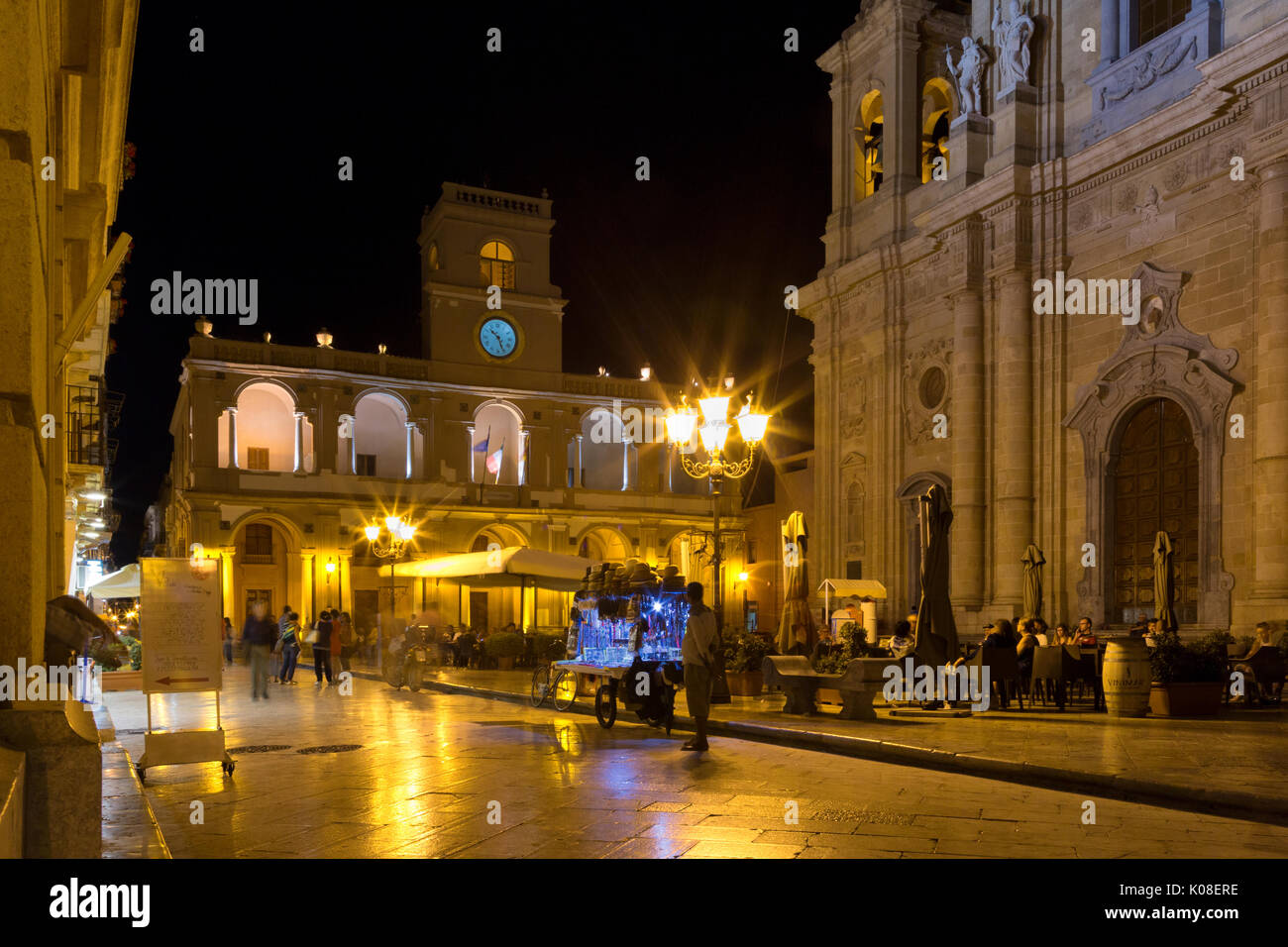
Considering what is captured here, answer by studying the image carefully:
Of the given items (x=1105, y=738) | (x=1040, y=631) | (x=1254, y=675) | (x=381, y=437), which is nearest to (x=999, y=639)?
(x=1040, y=631)

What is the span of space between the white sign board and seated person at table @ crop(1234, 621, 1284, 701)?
12.7 metres

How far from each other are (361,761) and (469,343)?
36.8 metres

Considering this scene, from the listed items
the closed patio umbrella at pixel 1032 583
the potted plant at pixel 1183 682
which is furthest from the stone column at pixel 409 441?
the potted plant at pixel 1183 682

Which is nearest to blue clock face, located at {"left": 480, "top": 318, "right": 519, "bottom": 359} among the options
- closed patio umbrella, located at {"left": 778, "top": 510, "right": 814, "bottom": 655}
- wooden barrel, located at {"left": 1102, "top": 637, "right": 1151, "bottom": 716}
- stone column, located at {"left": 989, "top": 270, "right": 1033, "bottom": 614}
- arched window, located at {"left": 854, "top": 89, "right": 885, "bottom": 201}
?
arched window, located at {"left": 854, "top": 89, "right": 885, "bottom": 201}

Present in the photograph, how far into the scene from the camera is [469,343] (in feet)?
151

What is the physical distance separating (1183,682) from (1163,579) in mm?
4309

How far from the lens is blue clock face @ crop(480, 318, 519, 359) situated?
1829 inches

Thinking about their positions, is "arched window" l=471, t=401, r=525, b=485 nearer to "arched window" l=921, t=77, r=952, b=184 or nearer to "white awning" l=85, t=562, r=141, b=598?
"white awning" l=85, t=562, r=141, b=598

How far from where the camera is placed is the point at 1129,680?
13555 mm

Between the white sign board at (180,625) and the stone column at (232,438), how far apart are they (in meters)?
33.8

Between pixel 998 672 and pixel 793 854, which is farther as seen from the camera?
pixel 998 672

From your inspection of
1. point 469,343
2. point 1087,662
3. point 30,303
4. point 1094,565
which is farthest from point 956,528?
point 469,343

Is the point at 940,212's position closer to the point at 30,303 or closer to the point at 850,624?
the point at 850,624

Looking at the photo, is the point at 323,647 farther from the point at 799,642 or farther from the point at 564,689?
the point at 799,642
